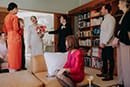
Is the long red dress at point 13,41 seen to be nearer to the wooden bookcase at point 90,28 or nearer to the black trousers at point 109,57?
the black trousers at point 109,57

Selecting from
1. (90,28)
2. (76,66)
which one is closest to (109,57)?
(76,66)

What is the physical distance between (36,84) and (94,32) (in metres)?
3.24

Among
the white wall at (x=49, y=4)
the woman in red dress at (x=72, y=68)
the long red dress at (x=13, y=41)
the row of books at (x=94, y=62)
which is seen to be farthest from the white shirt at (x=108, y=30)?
the white wall at (x=49, y=4)

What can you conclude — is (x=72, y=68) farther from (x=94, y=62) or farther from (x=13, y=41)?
(x=94, y=62)

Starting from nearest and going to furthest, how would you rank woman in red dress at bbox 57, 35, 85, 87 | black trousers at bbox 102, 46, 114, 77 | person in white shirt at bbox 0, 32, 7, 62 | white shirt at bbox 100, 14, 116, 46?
woman in red dress at bbox 57, 35, 85, 87 → white shirt at bbox 100, 14, 116, 46 → black trousers at bbox 102, 46, 114, 77 → person in white shirt at bbox 0, 32, 7, 62

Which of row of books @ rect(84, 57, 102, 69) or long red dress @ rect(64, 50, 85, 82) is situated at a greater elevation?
long red dress @ rect(64, 50, 85, 82)

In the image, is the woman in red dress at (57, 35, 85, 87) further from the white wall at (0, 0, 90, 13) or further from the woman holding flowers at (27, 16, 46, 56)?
the white wall at (0, 0, 90, 13)

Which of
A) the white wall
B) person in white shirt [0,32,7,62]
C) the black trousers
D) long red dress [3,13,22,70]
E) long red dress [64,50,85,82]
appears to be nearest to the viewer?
long red dress [64,50,85,82]

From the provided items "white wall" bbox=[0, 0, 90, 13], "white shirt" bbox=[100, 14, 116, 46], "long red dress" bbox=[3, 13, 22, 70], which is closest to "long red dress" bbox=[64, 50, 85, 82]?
"white shirt" bbox=[100, 14, 116, 46]

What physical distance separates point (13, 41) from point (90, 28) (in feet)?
8.92

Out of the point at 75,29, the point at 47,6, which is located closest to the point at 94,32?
the point at 75,29

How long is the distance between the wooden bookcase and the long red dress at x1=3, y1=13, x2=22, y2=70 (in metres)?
2.26

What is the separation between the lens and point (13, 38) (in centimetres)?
342

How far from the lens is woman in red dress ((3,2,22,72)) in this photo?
11.1 ft
